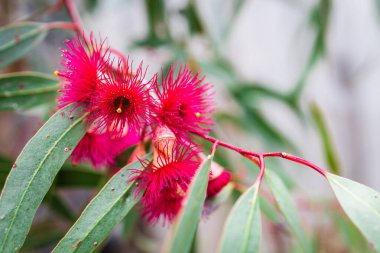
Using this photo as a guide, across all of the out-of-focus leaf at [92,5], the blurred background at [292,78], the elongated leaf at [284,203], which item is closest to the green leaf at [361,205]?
the elongated leaf at [284,203]

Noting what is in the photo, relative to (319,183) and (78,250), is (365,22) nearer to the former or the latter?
(319,183)

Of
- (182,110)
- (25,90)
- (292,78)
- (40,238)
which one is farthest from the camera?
(292,78)

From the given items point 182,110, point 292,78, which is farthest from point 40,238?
point 292,78

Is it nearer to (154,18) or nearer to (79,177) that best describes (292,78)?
(154,18)

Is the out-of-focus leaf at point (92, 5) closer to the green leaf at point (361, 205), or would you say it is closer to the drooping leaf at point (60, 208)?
the drooping leaf at point (60, 208)

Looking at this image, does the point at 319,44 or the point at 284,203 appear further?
the point at 319,44

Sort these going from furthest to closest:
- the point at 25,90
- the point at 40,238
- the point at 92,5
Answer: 1. the point at 92,5
2. the point at 40,238
3. the point at 25,90
